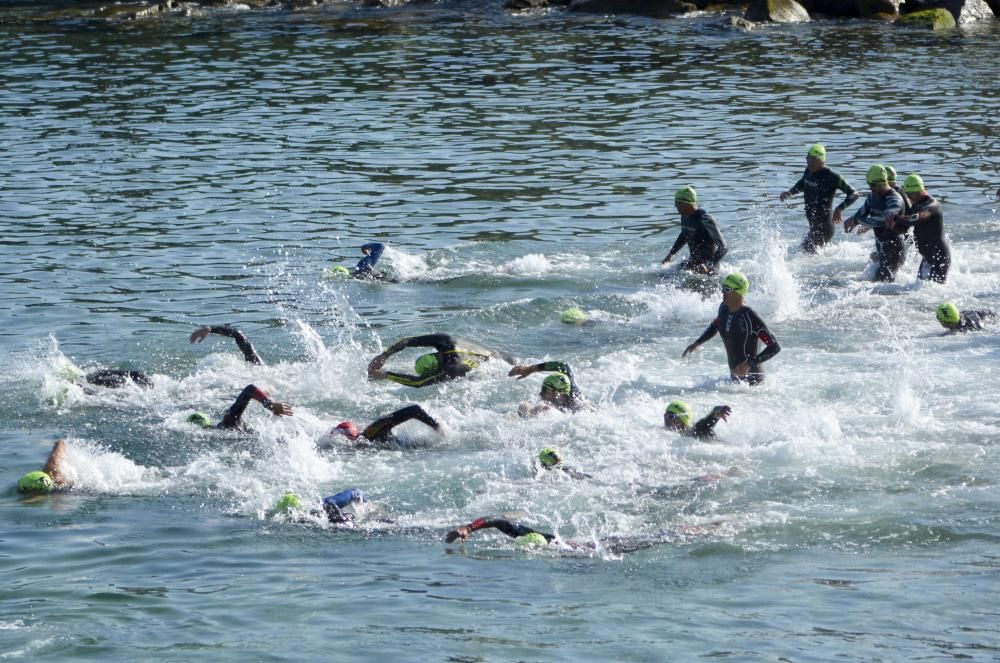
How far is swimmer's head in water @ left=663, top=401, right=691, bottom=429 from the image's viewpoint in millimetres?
15180

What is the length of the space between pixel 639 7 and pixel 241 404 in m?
34.5

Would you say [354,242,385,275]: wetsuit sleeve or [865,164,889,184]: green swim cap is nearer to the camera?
[865,164,889,184]: green swim cap

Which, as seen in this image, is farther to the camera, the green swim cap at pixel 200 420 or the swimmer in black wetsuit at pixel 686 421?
the green swim cap at pixel 200 420

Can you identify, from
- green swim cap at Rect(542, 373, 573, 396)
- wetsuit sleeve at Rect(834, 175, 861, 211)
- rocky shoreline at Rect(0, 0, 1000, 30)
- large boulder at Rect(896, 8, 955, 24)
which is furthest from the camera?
rocky shoreline at Rect(0, 0, 1000, 30)

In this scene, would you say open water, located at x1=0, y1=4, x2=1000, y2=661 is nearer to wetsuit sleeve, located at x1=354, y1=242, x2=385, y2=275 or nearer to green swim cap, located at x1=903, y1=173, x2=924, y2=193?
wetsuit sleeve, located at x1=354, y1=242, x2=385, y2=275

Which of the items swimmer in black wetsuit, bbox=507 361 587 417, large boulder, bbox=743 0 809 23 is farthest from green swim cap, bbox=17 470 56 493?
large boulder, bbox=743 0 809 23

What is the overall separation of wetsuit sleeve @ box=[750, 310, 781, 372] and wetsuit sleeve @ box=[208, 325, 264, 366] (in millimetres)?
6231

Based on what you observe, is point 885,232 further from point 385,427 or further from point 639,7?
point 639,7

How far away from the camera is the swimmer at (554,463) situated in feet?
46.3

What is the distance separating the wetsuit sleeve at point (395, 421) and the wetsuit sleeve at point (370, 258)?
665 cm

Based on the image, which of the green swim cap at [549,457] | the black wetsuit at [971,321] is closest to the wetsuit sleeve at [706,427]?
the green swim cap at [549,457]

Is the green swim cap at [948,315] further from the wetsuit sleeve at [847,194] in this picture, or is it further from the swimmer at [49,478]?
the swimmer at [49,478]

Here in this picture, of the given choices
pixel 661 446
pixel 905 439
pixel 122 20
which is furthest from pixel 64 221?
pixel 122 20

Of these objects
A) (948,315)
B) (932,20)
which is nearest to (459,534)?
(948,315)
